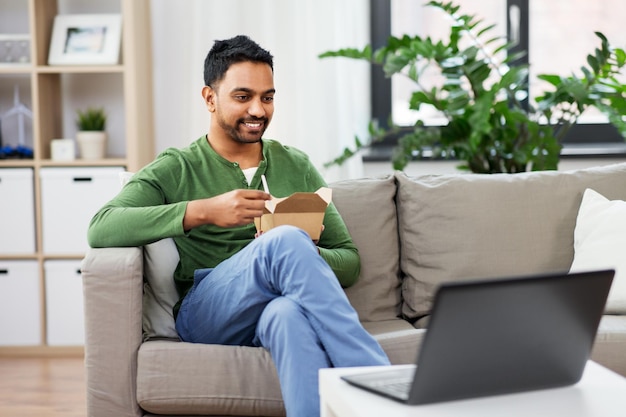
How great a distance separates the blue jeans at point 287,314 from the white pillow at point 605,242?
874 millimetres

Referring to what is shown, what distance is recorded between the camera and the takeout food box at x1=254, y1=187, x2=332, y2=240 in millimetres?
2145

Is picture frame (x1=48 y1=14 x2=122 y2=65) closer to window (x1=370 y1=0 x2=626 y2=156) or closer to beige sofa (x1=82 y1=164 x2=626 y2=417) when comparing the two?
window (x1=370 y1=0 x2=626 y2=156)

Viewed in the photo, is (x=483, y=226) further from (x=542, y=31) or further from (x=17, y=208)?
(x=17, y=208)

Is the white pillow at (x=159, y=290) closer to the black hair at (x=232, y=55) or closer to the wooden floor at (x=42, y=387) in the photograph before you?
the black hair at (x=232, y=55)

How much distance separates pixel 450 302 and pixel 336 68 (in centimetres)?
284

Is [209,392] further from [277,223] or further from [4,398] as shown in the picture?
[4,398]

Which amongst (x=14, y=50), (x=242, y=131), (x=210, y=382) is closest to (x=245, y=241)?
(x=242, y=131)

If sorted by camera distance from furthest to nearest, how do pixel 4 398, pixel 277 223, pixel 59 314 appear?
pixel 59 314
pixel 4 398
pixel 277 223

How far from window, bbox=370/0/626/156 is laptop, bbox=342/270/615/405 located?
2.88 m

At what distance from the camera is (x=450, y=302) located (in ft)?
4.07

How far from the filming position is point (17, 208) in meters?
3.79

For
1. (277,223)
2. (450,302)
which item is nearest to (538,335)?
(450,302)

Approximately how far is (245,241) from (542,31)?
2335mm

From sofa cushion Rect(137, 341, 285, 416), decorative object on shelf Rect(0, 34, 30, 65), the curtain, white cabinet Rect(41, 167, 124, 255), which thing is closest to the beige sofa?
sofa cushion Rect(137, 341, 285, 416)
